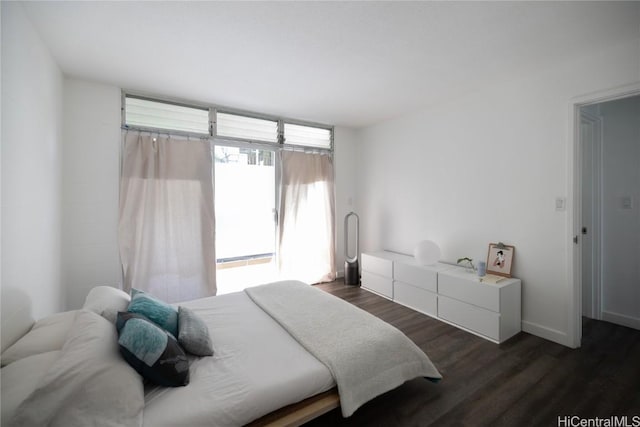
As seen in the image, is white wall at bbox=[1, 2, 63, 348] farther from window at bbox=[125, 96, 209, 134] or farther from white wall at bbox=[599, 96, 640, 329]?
white wall at bbox=[599, 96, 640, 329]

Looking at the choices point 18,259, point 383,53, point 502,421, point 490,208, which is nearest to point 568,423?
point 502,421

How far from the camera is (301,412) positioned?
1.41 metres

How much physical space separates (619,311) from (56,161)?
19.0ft

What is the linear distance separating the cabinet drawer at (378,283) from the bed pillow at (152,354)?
284cm

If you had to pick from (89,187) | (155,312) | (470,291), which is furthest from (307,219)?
(155,312)

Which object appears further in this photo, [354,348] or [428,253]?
[428,253]

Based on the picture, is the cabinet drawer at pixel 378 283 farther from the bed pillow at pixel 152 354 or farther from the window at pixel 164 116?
the window at pixel 164 116

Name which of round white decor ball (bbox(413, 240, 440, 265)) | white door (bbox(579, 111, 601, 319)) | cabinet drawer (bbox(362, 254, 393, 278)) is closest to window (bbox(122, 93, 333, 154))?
cabinet drawer (bbox(362, 254, 393, 278))

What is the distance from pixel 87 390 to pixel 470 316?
9.89 feet

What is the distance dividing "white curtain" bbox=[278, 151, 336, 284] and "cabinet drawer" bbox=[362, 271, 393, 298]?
64 cm

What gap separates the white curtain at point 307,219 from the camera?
160 inches

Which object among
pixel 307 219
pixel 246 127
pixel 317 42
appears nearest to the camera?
pixel 317 42

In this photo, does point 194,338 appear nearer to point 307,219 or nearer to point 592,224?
point 307,219

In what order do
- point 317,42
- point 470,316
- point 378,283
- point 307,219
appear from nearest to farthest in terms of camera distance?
point 317,42, point 470,316, point 378,283, point 307,219
